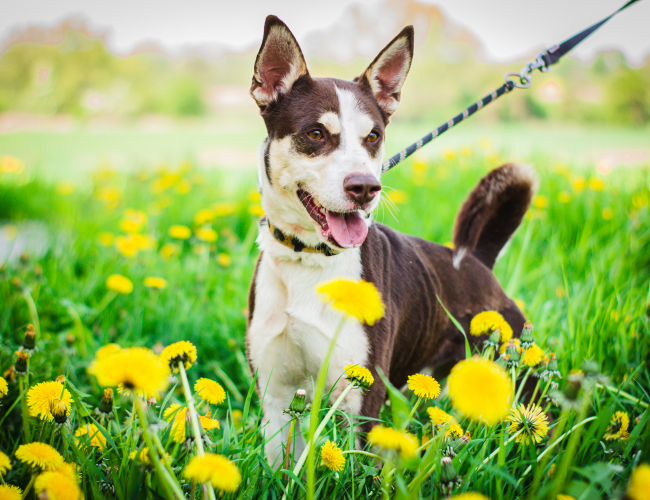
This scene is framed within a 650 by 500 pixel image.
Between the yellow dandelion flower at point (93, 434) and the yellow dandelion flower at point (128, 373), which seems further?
the yellow dandelion flower at point (93, 434)

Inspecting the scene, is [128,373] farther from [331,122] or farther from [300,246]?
[331,122]

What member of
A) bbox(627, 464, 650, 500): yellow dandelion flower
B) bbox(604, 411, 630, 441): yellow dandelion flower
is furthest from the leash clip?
bbox(627, 464, 650, 500): yellow dandelion flower

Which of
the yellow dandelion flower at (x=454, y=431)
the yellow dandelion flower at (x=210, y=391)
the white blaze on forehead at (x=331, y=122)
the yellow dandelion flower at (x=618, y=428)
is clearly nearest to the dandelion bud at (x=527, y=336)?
the yellow dandelion flower at (x=454, y=431)

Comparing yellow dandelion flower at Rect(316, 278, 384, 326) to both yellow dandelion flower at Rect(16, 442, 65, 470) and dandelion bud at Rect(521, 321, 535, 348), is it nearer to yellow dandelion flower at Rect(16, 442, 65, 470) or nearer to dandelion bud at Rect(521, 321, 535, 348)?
dandelion bud at Rect(521, 321, 535, 348)

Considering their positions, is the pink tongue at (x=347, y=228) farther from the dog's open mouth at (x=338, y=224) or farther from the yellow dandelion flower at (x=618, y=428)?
the yellow dandelion flower at (x=618, y=428)

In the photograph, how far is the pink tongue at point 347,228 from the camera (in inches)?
65.3


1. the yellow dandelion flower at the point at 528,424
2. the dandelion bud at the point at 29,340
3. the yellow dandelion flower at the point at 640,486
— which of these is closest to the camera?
the yellow dandelion flower at the point at 640,486

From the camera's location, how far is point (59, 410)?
1164 millimetres

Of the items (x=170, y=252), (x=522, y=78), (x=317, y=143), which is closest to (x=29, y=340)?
(x=317, y=143)

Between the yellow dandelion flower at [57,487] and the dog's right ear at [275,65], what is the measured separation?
61.9 inches

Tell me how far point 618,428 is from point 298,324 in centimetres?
119

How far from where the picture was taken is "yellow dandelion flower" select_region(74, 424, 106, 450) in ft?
4.06

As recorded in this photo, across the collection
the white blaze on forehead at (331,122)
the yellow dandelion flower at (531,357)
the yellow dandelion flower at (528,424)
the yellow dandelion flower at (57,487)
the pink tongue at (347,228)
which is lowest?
the yellow dandelion flower at (528,424)

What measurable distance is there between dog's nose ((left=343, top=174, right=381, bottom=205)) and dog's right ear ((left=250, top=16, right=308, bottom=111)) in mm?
614
